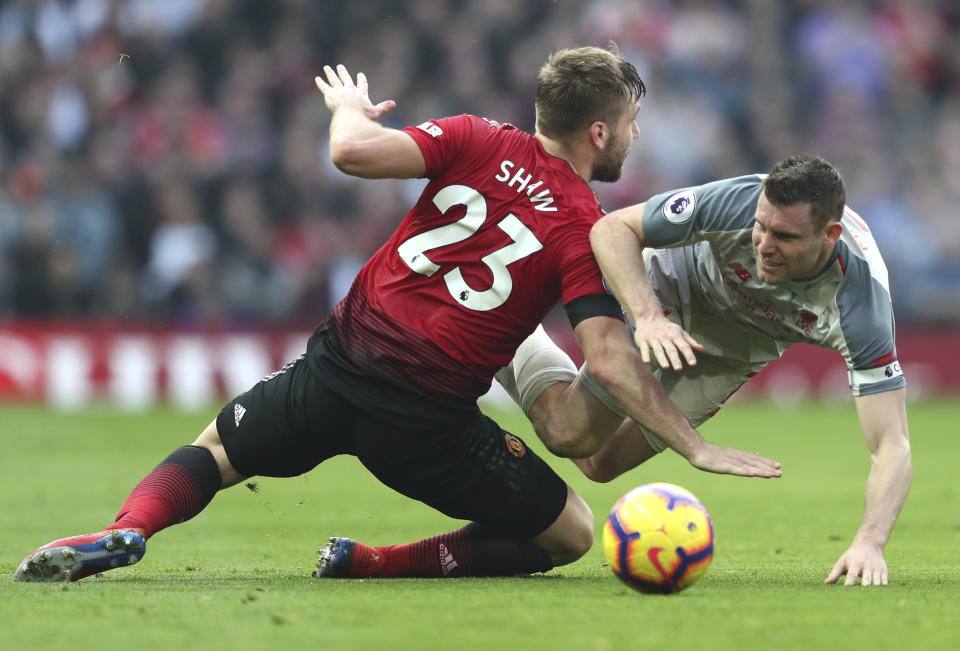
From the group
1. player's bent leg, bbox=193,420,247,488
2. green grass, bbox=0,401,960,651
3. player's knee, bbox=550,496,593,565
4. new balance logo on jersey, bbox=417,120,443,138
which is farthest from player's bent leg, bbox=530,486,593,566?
new balance logo on jersey, bbox=417,120,443,138

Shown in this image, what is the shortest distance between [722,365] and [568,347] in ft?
32.2

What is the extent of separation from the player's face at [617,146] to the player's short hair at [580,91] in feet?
0.12

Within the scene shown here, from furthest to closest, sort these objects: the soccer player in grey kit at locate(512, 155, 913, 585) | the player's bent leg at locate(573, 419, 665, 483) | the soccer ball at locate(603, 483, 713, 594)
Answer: the player's bent leg at locate(573, 419, 665, 483)
the soccer player in grey kit at locate(512, 155, 913, 585)
the soccer ball at locate(603, 483, 713, 594)

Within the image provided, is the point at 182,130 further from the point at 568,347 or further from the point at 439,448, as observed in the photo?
the point at 439,448

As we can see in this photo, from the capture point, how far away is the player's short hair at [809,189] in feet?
17.5

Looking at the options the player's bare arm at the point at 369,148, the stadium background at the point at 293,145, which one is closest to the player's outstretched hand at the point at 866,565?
the player's bare arm at the point at 369,148

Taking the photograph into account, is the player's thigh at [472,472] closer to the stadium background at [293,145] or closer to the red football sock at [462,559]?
the red football sock at [462,559]

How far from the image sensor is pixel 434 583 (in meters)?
5.64

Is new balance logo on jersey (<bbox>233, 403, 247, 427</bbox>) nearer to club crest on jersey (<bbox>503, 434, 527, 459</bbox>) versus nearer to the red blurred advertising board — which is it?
club crest on jersey (<bbox>503, 434, 527, 459</bbox>)

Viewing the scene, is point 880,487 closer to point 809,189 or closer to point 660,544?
point 660,544

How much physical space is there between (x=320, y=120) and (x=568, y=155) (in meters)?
12.0

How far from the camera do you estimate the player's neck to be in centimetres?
581

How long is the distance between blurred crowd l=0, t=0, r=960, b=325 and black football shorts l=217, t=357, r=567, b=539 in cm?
1050

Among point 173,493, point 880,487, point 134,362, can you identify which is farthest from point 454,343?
point 134,362
